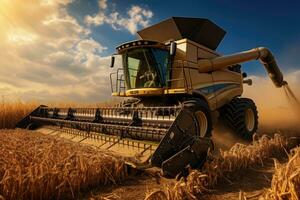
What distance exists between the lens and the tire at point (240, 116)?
263 inches

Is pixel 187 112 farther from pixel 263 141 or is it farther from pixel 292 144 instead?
pixel 292 144

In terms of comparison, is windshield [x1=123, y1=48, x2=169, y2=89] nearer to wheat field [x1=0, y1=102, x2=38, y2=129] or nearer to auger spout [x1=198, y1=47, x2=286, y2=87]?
auger spout [x1=198, y1=47, x2=286, y2=87]

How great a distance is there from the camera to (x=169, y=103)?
21.2ft

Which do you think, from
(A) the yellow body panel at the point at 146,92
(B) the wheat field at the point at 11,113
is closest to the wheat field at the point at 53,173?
(A) the yellow body panel at the point at 146,92

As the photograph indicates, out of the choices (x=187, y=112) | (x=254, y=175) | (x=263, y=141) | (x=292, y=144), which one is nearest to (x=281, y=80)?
(x=292, y=144)

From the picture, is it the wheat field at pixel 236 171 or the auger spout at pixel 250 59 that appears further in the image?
the auger spout at pixel 250 59

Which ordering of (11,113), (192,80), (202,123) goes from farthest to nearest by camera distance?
1. (11,113)
2. (192,80)
3. (202,123)

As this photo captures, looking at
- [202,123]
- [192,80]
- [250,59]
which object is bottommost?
[202,123]

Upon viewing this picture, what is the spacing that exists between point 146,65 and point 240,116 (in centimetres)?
257

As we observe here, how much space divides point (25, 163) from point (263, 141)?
4.05 meters

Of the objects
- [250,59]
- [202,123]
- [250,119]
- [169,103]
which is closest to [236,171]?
[202,123]

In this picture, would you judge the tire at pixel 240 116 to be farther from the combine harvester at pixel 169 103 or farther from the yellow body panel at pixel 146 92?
the yellow body panel at pixel 146 92

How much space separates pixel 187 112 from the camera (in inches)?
144

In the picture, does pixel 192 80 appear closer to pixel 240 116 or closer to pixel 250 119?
pixel 240 116
